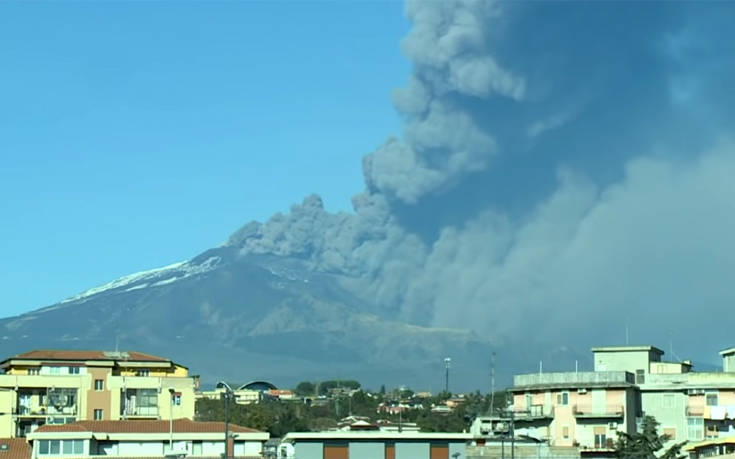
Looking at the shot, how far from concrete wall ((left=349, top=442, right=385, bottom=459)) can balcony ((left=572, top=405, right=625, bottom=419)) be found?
26845 millimetres

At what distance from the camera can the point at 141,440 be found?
88125 millimetres

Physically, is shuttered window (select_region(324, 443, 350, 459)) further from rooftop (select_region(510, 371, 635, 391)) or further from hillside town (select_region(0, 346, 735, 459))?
rooftop (select_region(510, 371, 635, 391))

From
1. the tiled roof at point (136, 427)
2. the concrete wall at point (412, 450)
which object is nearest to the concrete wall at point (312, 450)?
the concrete wall at point (412, 450)

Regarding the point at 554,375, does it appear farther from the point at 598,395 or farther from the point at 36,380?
the point at 36,380

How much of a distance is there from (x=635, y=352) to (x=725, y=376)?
1080 cm

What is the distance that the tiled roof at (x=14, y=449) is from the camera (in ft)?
283

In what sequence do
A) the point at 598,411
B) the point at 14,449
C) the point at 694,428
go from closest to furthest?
the point at 14,449 → the point at 694,428 → the point at 598,411

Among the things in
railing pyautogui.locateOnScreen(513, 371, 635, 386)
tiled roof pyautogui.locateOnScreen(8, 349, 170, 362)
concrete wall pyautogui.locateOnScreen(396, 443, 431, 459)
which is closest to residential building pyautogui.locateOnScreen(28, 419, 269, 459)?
concrete wall pyautogui.locateOnScreen(396, 443, 431, 459)

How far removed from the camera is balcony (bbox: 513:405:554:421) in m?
106

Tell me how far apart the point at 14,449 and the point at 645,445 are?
126 ft

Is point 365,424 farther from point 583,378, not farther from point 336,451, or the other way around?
point 336,451

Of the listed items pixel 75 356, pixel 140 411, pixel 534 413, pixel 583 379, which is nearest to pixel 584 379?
pixel 583 379

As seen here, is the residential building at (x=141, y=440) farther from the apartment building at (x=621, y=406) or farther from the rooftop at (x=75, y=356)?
the rooftop at (x=75, y=356)

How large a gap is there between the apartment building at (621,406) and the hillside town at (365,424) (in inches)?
3.4
